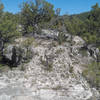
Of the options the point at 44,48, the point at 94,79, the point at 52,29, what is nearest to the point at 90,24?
the point at 52,29

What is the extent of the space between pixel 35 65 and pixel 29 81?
2261 millimetres

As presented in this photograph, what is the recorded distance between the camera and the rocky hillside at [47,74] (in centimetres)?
927

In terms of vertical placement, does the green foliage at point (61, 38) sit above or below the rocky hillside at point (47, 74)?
above

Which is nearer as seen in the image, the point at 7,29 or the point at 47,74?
the point at 47,74

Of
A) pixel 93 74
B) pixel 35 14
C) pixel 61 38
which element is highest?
pixel 35 14

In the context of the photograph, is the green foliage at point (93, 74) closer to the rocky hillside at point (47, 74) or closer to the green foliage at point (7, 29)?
the rocky hillside at point (47, 74)

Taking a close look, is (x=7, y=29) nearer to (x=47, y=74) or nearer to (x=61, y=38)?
A: (x=47, y=74)

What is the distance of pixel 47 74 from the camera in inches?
446

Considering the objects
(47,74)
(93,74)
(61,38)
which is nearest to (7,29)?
(47,74)

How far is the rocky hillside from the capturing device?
30.4 feet

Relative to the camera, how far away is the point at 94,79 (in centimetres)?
1094

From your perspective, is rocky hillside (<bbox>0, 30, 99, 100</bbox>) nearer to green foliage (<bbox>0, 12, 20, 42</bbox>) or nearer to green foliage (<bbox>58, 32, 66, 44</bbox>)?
green foliage (<bbox>58, 32, 66, 44</bbox>)

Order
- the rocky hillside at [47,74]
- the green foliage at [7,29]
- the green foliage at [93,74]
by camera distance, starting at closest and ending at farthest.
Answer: the rocky hillside at [47,74] < the green foliage at [93,74] < the green foliage at [7,29]

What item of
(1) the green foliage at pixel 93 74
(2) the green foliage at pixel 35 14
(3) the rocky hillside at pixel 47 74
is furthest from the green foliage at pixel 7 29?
(1) the green foliage at pixel 93 74
